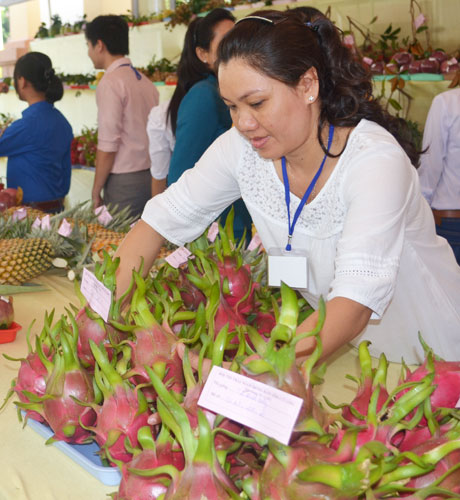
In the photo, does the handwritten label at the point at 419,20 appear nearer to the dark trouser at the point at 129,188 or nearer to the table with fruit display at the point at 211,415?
the dark trouser at the point at 129,188

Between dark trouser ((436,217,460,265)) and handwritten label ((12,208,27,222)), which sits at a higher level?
handwritten label ((12,208,27,222))

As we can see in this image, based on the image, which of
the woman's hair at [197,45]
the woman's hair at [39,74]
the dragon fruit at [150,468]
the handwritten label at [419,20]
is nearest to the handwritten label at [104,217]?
the woman's hair at [197,45]

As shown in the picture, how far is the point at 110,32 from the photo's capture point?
3.53 meters

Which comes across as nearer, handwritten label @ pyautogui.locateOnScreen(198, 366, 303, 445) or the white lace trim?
handwritten label @ pyautogui.locateOnScreen(198, 366, 303, 445)

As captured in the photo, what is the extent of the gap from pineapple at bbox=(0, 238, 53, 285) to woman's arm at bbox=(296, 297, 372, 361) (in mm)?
1149

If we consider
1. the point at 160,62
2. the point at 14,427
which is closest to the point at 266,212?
the point at 14,427

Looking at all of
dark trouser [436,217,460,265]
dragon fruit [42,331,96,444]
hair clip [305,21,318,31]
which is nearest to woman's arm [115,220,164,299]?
dragon fruit [42,331,96,444]

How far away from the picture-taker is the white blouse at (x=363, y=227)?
1121mm

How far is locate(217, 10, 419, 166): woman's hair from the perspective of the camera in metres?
1.19

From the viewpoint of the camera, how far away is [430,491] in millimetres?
679

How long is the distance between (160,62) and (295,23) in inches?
194

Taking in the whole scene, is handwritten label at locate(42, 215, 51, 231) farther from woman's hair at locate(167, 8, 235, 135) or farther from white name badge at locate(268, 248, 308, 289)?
white name badge at locate(268, 248, 308, 289)

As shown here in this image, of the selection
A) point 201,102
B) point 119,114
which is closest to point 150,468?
point 201,102

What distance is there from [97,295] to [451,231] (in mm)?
2139
